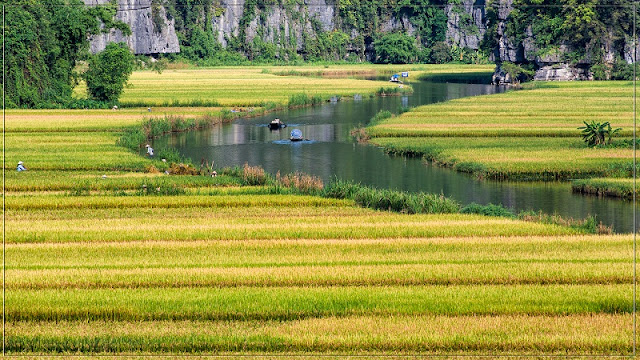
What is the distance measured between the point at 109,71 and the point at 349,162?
120 feet

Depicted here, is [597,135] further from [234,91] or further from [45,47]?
[234,91]

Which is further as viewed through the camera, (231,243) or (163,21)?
(163,21)

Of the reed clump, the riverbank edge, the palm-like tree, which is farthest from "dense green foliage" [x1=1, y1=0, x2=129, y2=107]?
the riverbank edge

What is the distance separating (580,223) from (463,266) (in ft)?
28.4

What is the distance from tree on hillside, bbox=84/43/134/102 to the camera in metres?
73.5

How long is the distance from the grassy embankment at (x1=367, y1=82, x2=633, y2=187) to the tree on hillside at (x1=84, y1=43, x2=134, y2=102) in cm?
2437

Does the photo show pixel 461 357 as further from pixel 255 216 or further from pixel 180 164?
pixel 180 164

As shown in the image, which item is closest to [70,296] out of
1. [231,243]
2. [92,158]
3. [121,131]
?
[231,243]

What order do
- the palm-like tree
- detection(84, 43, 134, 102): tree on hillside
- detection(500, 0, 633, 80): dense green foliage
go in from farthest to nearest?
1. detection(500, 0, 633, 80): dense green foliage
2. detection(84, 43, 134, 102): tree on hillside
3. the palm-like tree

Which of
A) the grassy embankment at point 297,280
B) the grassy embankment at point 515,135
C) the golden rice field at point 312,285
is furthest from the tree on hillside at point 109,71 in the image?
the golden rice field at point 312,285

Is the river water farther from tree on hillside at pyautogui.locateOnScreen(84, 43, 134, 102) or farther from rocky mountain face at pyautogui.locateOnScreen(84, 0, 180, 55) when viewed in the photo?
rocky mountain face at pyautogui.locateOnScreen(84, 0, 180, 55)

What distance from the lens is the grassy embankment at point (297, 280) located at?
15.0m

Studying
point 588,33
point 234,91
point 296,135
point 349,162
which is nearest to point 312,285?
point 349,162

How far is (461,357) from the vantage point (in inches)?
555
